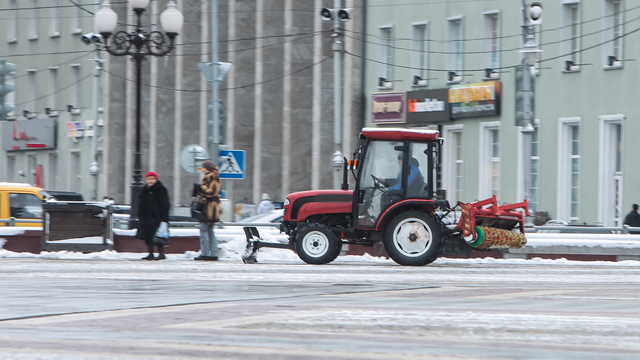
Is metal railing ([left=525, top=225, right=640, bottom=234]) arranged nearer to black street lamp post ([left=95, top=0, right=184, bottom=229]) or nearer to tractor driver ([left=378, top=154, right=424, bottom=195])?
tractor driver ([left=378, top=154, right=424, bottom=195])

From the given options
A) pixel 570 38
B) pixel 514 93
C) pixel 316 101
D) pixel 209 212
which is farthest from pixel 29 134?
pixel 209 212

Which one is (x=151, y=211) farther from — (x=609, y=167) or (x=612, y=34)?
(x=612, y=34)

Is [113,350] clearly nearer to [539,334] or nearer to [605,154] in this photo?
[539,334]

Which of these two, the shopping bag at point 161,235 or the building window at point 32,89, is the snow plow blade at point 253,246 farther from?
the building window at point 32,89

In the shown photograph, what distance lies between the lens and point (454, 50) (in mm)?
39469

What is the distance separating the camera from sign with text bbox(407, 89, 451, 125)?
3962cm

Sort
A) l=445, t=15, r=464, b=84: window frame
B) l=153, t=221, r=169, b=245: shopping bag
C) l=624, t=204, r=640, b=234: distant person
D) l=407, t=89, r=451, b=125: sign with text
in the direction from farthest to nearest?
l=407, t=89, r=451, b=125: sign with text, l=445, t=15, r=464, b=84: window frame, l=624, t=204, r=640, b=234: distant person, l=153, t=221, r=169, b=245: shopping bag

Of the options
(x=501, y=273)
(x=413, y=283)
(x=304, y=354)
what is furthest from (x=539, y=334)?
(x=501, y=273)

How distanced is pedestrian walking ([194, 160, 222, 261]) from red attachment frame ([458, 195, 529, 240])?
3.95 metres

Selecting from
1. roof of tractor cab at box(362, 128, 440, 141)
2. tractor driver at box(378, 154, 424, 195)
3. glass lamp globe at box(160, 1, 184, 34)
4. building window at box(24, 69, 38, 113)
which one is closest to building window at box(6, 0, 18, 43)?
building window at box(24, 69, 38, 113)

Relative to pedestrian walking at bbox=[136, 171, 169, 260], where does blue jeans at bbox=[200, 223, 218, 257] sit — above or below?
below

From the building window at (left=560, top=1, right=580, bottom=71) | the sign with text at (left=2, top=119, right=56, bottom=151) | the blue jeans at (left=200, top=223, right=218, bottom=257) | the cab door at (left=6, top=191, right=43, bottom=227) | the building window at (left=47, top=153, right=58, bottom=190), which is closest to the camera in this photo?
the blue jeans at (left=200, top=223, right=218, bottom=257)

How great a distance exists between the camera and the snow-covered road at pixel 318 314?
7688mm

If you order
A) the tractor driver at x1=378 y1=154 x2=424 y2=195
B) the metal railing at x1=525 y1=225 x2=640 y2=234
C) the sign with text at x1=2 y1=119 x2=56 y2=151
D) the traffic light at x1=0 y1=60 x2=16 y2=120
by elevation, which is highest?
the sign with text at x1=2 y1=119 x2=56 y2=151
